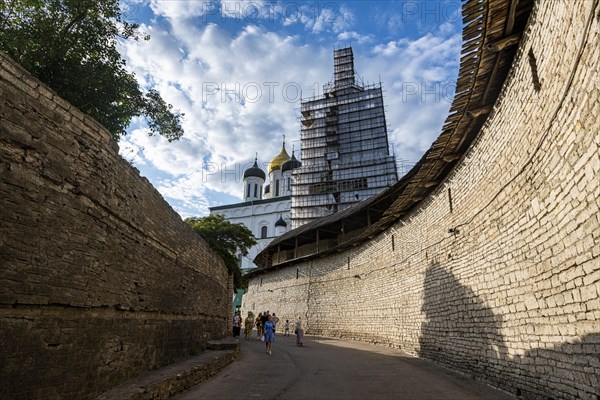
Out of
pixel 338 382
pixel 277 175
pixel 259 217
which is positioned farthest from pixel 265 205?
pixel 338 382

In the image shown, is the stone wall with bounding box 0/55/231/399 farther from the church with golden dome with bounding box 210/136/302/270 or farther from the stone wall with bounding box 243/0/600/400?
the church with golden dome with bounding box 210/136/302/270

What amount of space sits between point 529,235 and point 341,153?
4042cm

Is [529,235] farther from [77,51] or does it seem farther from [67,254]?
[77,51]

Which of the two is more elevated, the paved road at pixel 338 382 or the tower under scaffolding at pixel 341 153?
the tower under scaffolding at pixel 341 153

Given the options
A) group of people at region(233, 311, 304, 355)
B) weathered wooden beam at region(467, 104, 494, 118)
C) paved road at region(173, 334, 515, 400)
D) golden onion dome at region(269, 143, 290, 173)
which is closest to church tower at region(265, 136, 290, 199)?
golden onion dome at region(269, 143, 290, 173)

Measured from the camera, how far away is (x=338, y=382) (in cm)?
750

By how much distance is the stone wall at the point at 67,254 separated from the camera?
4.09 m

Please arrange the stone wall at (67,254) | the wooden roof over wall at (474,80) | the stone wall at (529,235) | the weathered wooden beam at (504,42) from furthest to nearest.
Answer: the weathered wooden beam at (504,42) < the wooden roof over wall at (474,80) < the stone wall at (529,235) < the stone wall at (67,254)

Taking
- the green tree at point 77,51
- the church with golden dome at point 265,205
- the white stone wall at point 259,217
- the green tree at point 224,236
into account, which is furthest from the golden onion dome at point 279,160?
the green tree at point 77,51

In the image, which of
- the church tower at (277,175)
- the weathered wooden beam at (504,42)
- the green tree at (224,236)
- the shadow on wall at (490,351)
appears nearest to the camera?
the shadow on wall at (490,351)

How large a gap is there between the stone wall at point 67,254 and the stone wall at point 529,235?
6170mm

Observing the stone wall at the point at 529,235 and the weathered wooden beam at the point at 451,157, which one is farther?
the weathered wooden beam at the point at 451,157

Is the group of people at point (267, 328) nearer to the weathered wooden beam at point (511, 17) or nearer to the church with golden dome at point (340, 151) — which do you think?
the weathered wooden beam at point (511, 17)

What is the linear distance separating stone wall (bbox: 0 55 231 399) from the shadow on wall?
20.3 ft
